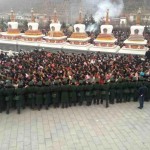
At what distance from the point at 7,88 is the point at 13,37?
44.1 feet

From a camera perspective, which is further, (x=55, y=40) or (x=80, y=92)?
(x=55, y=40)

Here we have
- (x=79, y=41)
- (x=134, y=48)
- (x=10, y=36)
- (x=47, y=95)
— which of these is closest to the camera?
(x=47, y=95)

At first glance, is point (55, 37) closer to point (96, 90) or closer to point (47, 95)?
point (96, 90)

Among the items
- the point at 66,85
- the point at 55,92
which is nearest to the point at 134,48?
the point at 66,85

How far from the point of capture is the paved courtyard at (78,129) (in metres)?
8.47

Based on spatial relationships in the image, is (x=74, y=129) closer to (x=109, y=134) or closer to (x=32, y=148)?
(x=109, y=134)

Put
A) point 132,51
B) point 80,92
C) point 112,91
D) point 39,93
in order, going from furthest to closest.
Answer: point 132,51 < point 112,91 < point 80,92 < point 39,93

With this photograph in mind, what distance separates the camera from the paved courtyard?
8469mm

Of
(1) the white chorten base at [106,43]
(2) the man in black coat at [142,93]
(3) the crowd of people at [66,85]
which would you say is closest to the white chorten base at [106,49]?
(1) the white chorten base at [106,43]

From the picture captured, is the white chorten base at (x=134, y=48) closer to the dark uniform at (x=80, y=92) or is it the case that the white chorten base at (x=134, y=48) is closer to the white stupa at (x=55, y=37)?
the white stupa at (x=55, y=37)

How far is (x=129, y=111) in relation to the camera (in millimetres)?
11141

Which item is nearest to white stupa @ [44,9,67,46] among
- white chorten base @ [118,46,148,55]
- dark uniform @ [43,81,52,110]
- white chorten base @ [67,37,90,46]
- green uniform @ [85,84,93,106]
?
white chorten base @ [67,37,90,46]

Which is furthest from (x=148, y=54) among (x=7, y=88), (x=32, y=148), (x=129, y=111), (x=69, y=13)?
(x=69, y=13)

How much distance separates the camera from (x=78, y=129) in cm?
947
